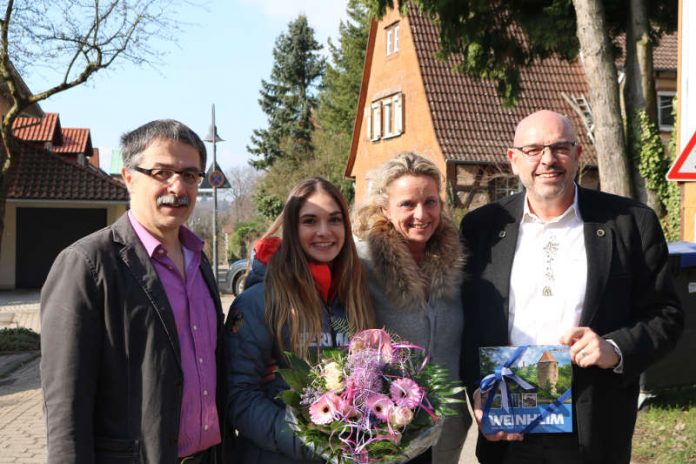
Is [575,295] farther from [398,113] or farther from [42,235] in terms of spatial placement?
[398,113]

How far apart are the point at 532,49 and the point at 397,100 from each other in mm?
15000

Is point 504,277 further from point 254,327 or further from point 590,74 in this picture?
point 590,74

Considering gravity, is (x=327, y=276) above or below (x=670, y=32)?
below

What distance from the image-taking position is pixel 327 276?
3.36 metres

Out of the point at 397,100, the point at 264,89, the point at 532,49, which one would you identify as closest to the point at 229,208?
the point at 264,89

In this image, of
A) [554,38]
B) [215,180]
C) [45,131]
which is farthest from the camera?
[45,131]

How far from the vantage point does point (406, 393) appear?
9.14ft

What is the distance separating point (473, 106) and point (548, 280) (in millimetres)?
23789

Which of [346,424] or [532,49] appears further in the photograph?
[532,49]

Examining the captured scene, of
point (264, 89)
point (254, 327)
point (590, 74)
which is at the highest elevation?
point (264, 89)

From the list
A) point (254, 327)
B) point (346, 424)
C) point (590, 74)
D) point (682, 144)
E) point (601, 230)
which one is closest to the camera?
point (346, 424)

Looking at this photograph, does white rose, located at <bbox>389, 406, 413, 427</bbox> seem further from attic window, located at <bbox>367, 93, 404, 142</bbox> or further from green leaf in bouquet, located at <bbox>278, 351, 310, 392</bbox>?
attic window, located at <bbox>367, 93, 404, 142</bbox>

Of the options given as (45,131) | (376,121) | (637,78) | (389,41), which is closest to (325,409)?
(637,78)

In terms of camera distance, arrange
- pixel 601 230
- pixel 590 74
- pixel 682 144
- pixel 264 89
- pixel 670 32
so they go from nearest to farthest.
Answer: pixel 601 230 < pixel 682 144 < pixel 590 74 < pixel 670 32 < pixel 264 89
